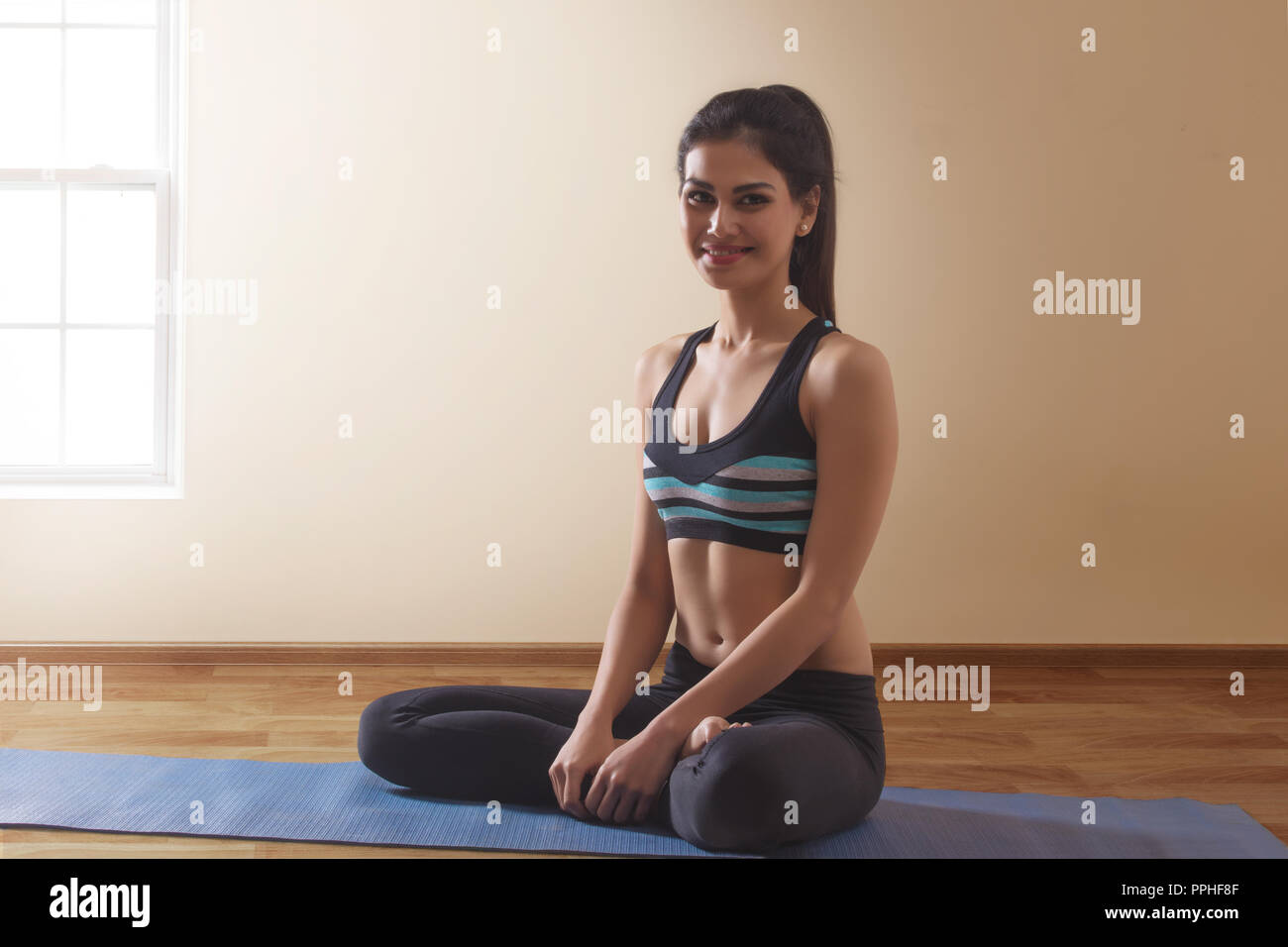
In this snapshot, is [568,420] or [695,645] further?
[568,420]

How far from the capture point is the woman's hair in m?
1.69

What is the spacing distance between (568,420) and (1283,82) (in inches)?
85.5

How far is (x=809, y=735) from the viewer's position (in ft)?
5.32

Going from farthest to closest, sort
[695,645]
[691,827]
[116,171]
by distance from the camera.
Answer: [116,171] < [695,645] < [691,827]

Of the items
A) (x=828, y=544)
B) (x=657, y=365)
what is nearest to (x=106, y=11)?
(x=657, y=365)

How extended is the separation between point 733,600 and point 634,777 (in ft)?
0.99

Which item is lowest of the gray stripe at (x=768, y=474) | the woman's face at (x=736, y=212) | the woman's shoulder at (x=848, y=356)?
the gray stripe at (x=768, y=474)

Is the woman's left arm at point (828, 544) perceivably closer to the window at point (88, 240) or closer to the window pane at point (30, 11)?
the window at point (88, 240)

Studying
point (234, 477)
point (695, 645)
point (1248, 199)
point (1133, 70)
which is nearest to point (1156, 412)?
point (1248, 199)

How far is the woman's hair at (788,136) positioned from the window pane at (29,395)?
83.6 inches

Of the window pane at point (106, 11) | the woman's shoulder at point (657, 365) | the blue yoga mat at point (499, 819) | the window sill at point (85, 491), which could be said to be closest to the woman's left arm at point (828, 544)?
the blue yoga mat at point (499, 819)

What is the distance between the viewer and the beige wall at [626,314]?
3039mm

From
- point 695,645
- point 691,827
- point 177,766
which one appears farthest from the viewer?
point 177,766
